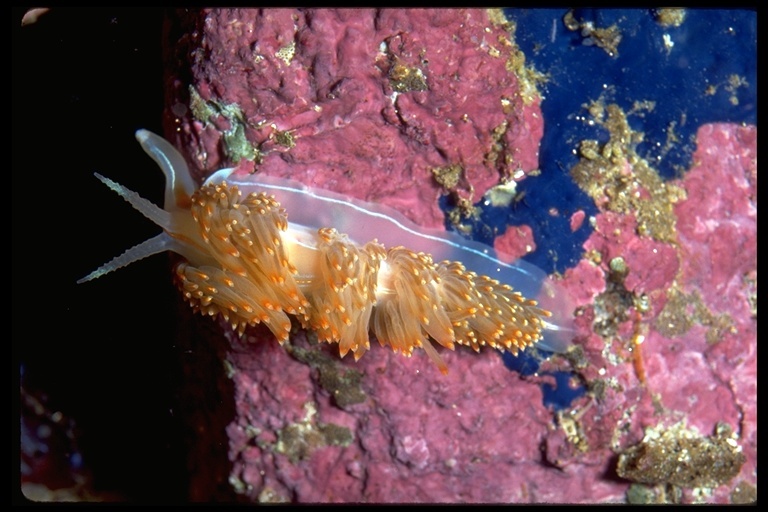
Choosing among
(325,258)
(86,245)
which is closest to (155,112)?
(86,245)

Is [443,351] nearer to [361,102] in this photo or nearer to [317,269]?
[317,269]

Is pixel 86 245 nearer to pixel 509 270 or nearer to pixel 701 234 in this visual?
pixel 509 270

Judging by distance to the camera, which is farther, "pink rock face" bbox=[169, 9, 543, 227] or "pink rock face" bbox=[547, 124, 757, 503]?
"pink rock face" bbox=[547, 124, 757, 503]

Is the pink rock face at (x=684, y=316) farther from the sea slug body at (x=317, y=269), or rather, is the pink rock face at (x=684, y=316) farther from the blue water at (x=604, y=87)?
the sea slug body at (x=317, y=269)

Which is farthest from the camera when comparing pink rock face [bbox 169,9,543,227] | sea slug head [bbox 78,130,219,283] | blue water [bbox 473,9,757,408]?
blue water [bbox 473,9,757,408]

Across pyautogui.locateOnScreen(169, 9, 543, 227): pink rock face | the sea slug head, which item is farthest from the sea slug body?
pyautogui.locateOnScreen(169, 9, 543, 227): pink rock face

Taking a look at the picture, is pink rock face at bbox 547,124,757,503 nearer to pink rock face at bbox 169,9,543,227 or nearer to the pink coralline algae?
the pink coralline algae
